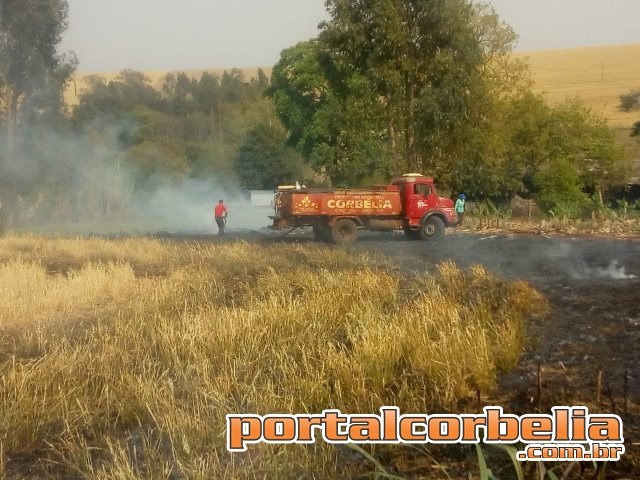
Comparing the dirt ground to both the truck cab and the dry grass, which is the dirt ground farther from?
the truck cab

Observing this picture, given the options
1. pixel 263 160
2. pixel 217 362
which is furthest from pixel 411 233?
pixel 263 160

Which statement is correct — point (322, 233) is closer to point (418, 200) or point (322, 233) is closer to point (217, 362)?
point (418, 200)

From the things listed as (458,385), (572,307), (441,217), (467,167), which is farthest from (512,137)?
(458,385)

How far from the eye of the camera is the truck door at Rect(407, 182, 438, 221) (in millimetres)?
24109

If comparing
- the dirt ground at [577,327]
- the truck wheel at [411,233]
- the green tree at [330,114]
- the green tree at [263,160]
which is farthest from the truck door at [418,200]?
the green tree at [263,160]

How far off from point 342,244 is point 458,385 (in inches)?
656

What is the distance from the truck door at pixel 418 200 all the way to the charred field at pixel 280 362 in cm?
1066

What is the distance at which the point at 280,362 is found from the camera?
23.7ft

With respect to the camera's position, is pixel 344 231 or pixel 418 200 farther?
pixel 418 200

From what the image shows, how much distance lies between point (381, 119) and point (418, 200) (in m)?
11.3

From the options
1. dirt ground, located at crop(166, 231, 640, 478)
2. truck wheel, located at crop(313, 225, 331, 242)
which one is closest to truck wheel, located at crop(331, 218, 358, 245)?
truck wheel, located at crop(313, 225, 331, 242)

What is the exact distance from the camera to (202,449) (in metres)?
5.27

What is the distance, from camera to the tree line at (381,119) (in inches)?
1304

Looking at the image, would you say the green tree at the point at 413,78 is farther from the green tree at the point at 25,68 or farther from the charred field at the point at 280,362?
the charred field at the point at 280,362
